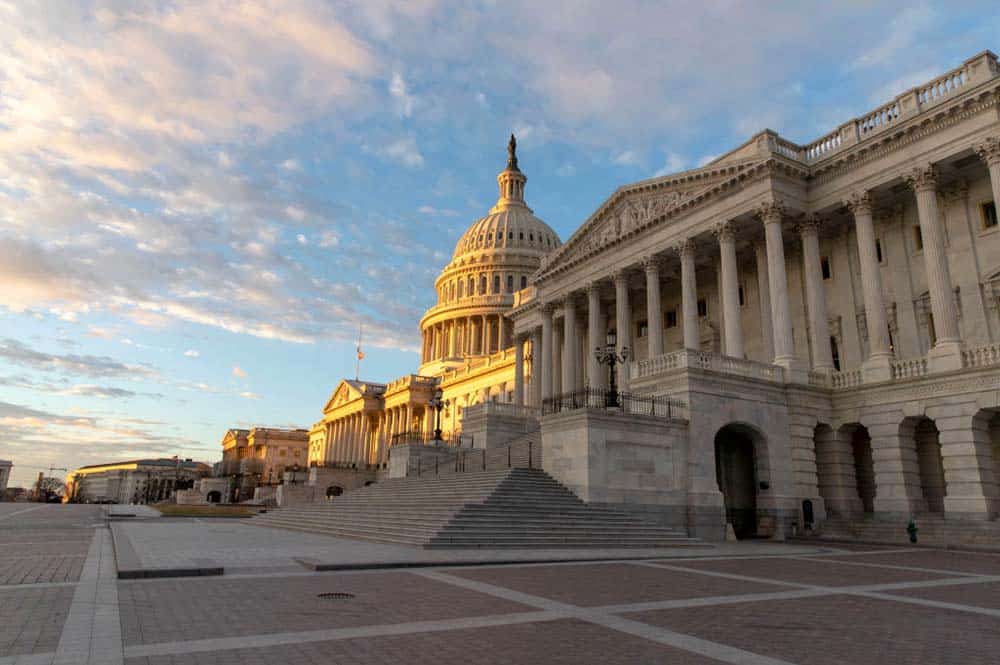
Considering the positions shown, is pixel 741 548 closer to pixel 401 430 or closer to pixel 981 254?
pixel 981 254

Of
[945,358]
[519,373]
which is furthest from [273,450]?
[945,358]

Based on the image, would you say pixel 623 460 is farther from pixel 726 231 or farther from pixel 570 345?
pixel 570 345

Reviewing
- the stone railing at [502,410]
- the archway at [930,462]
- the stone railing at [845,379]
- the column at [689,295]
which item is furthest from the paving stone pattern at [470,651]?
the stone railing at [502,410]

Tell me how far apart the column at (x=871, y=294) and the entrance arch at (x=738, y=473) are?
6.35 meters

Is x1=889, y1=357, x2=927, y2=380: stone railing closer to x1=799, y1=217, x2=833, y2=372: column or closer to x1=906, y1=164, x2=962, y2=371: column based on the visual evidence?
x1=906, y1=164, x2=962, y2=371: column

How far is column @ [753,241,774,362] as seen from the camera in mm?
38562

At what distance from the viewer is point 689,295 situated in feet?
128

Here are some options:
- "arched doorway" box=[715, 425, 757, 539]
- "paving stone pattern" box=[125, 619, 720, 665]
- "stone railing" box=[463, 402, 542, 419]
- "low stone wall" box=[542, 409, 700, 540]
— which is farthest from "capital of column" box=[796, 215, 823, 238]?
"paving stone pattern" box=[125, 619, 720, 665]

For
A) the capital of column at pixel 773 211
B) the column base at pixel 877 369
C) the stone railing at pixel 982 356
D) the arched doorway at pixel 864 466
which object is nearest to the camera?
the stone railing at pixel 982 356

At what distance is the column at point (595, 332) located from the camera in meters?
48.1

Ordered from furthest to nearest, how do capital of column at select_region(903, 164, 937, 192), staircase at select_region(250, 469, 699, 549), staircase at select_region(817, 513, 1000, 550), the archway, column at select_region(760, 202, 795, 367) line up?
1. column at select_region(760, 202, 795, 367)
2. capital of column at select_region(903, 164, 937, 192)
3. the archway
4. staircase at select_region(817, 513, 1000, 550)
5. staircase at select_region(250, 469, 699, 549)

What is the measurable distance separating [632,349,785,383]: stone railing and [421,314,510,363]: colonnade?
8402cm

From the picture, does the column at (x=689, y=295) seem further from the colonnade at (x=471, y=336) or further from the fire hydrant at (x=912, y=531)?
the colonnade at (x=471, y=336)

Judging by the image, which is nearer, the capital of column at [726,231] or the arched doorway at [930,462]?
the arched doorway at [930,462]
